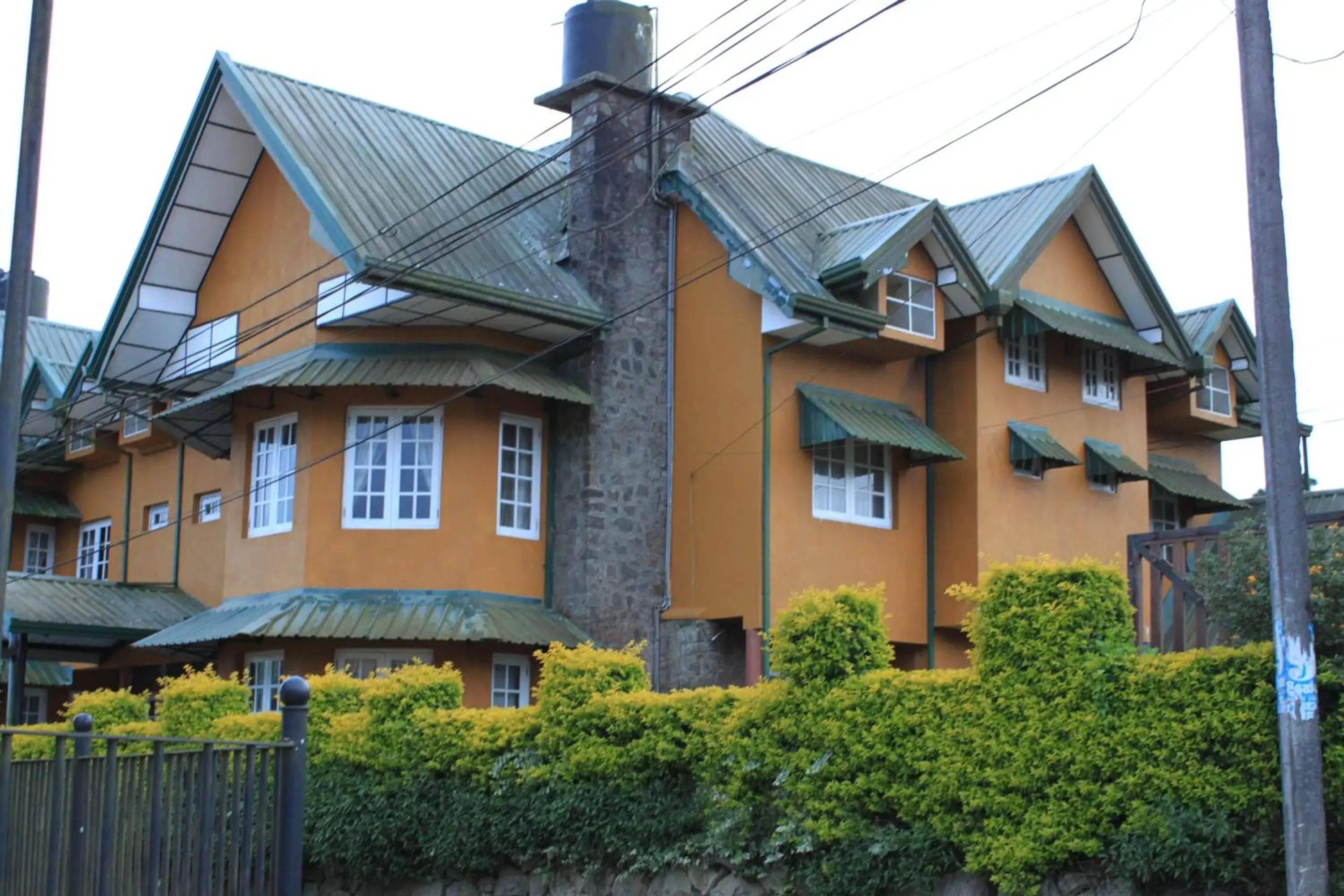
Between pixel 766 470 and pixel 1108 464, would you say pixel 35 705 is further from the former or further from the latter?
pixel 1108 464

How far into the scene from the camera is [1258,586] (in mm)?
11391

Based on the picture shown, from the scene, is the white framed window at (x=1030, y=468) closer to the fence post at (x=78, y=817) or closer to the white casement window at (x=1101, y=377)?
the white casement window at (x=1101, y=377)

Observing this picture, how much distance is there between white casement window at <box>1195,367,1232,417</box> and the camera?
27.1m

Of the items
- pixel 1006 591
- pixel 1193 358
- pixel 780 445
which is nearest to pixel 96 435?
pixel 780 445

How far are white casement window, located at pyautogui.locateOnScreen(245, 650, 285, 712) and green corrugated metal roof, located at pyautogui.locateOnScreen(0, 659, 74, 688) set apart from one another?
19.2ft

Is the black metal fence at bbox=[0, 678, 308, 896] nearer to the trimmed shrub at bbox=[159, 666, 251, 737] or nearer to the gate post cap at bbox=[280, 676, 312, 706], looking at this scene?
the gate post cap at bbox=[280, 676, 312, 706]

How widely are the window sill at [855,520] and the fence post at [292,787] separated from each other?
11328 millimetres

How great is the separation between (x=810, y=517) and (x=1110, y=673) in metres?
10.4

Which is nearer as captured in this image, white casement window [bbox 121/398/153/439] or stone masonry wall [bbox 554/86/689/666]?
stone masonry wall [bbox 554/86/689/666]

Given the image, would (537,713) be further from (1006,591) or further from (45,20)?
(45,20)

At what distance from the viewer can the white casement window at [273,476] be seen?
71.5ft

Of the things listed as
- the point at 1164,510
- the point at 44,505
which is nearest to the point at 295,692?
the point at 1164,510

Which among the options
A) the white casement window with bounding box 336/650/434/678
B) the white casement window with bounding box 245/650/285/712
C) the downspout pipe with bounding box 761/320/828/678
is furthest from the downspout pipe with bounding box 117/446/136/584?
the downspout pipe with bounding box 761/320/828/678

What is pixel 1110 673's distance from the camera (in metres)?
11.0
